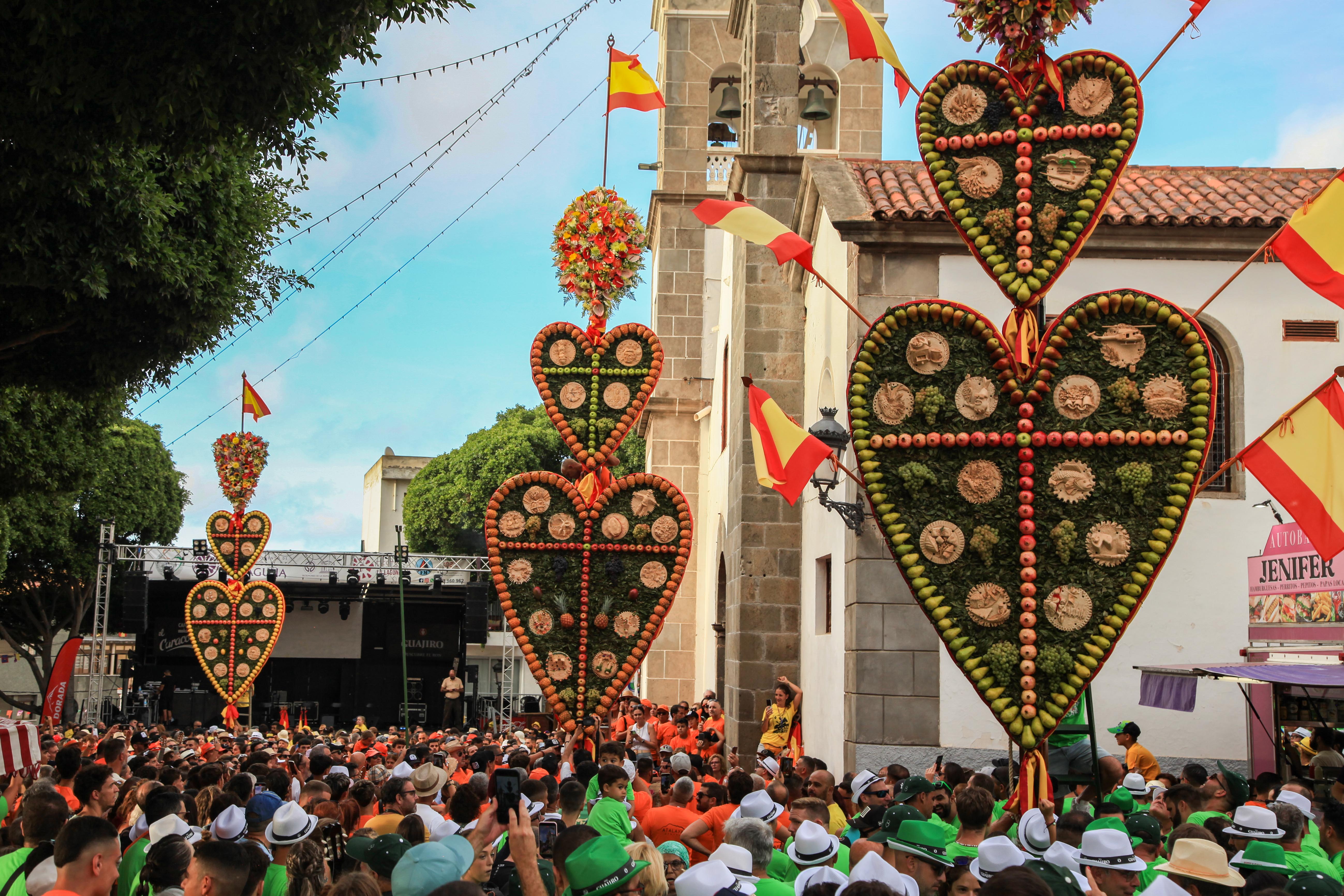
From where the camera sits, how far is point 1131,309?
781 centimetres

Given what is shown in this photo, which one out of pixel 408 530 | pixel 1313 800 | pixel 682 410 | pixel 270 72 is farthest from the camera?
pixel 408 530

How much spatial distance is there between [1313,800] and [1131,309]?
457cm

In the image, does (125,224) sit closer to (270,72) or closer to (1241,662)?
(270,72)

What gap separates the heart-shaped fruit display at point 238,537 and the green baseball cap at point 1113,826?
19953mm

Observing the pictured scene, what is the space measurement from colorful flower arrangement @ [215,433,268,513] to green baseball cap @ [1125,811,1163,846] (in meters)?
20.3

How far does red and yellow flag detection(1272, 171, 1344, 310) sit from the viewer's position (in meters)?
7.42

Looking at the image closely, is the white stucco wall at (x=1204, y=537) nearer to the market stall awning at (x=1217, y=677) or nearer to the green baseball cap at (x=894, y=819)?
the market stall awning at (x=1217, y=677)

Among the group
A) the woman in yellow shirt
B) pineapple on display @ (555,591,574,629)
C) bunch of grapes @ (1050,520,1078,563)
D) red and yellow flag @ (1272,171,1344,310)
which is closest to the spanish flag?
bunch of grapes @ (1050,520,1078,563)

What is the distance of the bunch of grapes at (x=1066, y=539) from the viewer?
7.72 m

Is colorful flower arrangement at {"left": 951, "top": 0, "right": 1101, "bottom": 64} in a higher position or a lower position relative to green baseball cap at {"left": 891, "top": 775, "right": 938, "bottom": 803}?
higher

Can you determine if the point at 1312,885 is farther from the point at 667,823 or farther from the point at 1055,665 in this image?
the point at 667,823

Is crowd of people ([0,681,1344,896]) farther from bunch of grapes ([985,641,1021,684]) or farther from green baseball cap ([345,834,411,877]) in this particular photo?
bunch of grapes ([985,641,1021,684])

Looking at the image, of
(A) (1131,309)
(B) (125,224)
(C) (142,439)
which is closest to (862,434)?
(A) (1131,309)

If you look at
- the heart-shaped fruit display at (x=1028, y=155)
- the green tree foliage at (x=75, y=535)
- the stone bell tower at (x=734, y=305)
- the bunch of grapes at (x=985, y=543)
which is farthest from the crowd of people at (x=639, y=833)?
the green tree foliage at (x=75, y=535)
